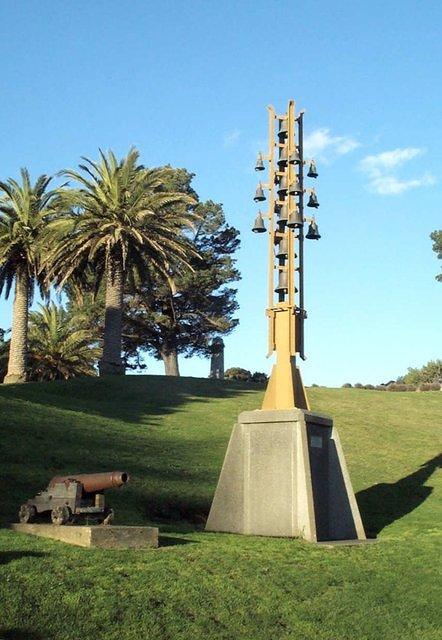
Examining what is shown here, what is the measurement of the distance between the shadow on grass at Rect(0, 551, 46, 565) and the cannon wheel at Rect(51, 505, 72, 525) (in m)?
1.55

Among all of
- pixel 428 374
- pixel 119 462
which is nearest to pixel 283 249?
pixel 119 462

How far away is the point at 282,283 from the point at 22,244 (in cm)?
2491

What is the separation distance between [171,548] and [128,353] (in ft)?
175

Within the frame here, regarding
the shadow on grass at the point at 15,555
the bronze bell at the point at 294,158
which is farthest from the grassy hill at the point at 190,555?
the bronze bell at the point at 294,158

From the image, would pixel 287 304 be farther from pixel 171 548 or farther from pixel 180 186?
pixel 180 186

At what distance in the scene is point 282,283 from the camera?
17531 millimetres

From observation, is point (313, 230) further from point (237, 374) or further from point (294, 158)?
point (237, 374)

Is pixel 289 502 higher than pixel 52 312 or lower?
lower

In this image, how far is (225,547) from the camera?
41.3 ft

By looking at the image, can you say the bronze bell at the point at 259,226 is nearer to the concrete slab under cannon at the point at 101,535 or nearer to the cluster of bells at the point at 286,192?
the cluster of bells at the point at 286,192

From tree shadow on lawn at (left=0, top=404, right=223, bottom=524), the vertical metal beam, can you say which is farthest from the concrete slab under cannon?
the vertical metal beam

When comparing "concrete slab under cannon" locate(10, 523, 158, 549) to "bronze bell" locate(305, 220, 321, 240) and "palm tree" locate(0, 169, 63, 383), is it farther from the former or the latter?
"palm tree" locate(0, 169, 63, 383)

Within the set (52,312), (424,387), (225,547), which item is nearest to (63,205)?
(52,312)

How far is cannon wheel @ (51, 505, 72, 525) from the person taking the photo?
11562mm
